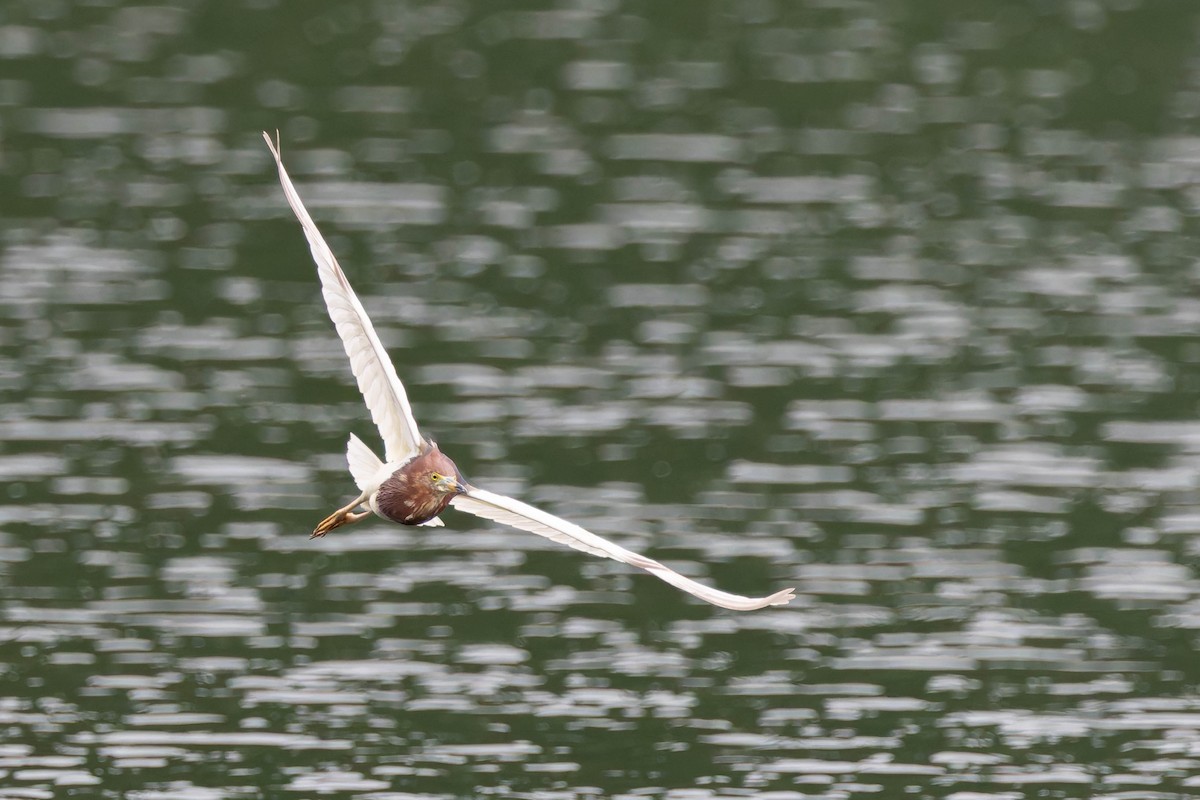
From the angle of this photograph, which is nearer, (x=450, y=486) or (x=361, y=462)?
(x=450, y=486)

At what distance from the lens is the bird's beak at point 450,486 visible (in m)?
15.0

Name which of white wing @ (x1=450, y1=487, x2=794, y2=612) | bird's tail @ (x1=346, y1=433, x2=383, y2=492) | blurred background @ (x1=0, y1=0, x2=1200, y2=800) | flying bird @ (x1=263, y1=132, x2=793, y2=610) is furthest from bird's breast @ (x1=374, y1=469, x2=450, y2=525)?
blurred background @ (x1=0, y1=0, x2=1200, y2=800)

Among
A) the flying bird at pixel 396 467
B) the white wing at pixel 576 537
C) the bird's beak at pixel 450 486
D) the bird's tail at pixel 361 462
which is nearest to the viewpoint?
the white wing at pixel 576 537

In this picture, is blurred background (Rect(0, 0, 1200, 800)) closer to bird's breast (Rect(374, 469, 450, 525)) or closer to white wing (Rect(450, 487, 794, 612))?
white wing (Rect(450, 487, 794, 612))

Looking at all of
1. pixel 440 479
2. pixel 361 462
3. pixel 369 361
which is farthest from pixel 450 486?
pixel 369 361

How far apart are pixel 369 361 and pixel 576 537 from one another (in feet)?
6.39

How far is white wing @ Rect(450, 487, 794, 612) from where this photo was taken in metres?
13.2

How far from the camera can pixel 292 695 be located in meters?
20.5

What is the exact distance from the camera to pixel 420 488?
14992 mm

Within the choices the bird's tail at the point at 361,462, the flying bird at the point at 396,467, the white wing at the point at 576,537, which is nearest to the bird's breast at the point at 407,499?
the flying bird at the point at 396,467

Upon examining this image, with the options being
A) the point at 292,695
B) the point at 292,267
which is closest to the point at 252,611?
the point at 292,695

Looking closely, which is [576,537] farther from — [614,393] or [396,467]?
[614,393]

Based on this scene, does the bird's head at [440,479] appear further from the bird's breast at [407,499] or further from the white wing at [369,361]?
the white wing at [369,361]

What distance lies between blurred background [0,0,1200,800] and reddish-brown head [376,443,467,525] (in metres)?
4.44
